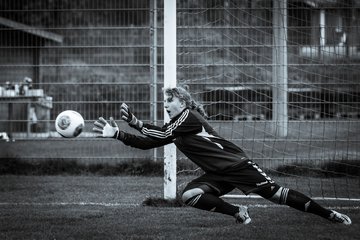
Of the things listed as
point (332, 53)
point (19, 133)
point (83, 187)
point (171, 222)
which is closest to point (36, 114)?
point (19, 133)

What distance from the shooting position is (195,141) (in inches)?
239

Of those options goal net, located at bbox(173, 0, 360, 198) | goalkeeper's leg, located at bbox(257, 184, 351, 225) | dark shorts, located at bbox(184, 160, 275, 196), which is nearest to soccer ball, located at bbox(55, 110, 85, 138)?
dark shorts, located at bbox(184, 160, 275, 196)

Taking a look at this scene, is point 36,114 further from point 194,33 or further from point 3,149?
point 194,33

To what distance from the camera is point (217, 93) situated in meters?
9.62

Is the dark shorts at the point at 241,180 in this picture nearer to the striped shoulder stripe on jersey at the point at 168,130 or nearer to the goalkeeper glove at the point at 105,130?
the striped shoulder stripe on jersey at the point at 168,130

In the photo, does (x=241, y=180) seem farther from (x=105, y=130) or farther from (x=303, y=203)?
(x=105, y=130)

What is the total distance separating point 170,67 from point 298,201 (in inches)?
86.7

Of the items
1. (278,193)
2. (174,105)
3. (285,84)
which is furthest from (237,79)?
(278,193)

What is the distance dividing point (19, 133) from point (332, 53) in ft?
18.4

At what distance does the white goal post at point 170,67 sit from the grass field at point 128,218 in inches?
13.1

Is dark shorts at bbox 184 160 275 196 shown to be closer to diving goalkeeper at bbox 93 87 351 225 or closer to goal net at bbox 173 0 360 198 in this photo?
diving goalkeeper at bbox 93 87 351 225

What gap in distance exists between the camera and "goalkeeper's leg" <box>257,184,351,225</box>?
587 centimetres

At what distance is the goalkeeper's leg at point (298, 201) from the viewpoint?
19.2 feet

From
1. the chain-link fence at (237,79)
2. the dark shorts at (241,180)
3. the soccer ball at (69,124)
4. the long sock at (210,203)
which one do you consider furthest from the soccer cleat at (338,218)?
the chain-link fence at (237,79)
